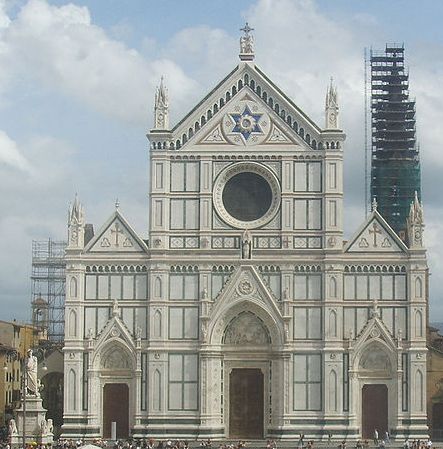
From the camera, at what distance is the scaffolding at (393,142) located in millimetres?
76812

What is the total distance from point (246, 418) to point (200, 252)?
816 centimetres

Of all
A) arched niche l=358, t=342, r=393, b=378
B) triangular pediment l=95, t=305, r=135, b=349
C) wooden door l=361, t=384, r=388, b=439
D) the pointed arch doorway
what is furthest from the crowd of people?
triangular pediment l=95, t=305, r=135, b=349

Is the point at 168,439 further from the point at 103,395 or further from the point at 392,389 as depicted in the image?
the point at 392,389

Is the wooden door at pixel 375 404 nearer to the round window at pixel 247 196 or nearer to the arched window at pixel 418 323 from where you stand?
the arched window at pixel 418 323

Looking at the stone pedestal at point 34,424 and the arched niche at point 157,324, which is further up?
the arched niche at point 157,324

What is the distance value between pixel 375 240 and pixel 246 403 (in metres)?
9.85

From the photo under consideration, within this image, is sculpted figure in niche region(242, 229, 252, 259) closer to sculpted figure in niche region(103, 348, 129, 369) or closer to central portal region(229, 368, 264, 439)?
central portal region(229, 368, 264, 439)

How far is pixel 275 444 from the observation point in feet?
182

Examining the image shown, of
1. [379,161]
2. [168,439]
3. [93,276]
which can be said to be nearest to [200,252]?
[93,276]

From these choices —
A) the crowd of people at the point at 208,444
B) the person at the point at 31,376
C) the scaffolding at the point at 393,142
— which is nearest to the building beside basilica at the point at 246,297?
the crowd of people at the point at 208,444

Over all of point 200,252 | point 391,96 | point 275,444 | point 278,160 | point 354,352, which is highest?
point 391,96

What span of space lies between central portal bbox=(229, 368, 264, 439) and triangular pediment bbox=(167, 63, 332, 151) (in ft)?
36.2

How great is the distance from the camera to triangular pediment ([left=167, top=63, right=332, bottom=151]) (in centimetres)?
5909

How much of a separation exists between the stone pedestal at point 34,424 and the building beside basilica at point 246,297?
7.78ft
